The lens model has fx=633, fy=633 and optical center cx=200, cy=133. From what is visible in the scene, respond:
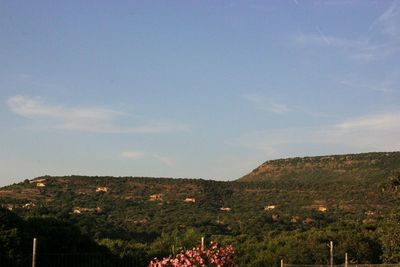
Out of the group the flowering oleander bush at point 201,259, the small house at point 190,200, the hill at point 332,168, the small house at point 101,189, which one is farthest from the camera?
the hill at point 332,168

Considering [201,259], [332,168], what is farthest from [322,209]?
[201,259]

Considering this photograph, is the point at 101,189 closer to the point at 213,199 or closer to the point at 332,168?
the point at 213,199

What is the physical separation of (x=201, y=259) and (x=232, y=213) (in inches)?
1924

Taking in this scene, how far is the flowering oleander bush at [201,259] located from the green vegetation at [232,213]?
6534 mm

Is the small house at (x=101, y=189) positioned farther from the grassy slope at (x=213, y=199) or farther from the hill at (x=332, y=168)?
the hill at (x=332, y=168)

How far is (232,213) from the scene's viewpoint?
64250 mm

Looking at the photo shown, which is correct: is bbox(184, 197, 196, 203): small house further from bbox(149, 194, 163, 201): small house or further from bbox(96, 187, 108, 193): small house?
bbox(96, 187, 108, 193): small house

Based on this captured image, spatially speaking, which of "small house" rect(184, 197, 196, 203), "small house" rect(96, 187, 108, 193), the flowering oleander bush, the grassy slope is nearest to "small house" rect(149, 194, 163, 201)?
the grassy slope

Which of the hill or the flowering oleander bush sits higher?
the hill

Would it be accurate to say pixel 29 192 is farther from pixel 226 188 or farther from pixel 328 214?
pixel 328 214

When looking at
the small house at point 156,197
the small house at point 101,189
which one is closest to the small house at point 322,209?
the small house at point 156,197

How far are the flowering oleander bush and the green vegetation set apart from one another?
6.53m

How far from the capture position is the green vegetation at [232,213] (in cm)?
2667

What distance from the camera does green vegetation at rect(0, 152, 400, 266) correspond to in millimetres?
26672
